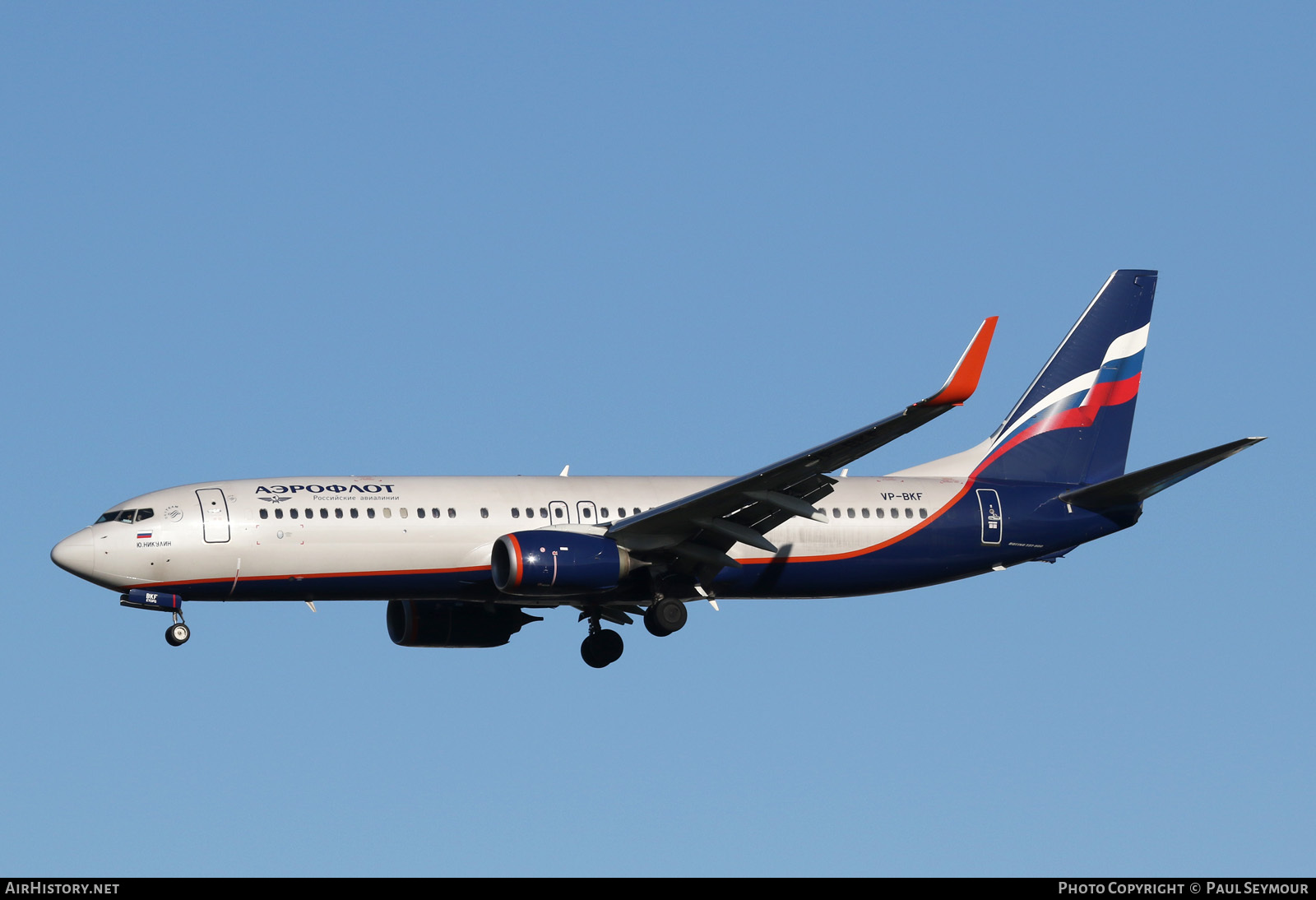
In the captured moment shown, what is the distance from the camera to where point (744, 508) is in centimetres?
4338

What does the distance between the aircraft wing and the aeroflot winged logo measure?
5.70 metres

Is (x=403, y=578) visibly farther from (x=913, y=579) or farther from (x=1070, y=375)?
(x=1070, y=375)

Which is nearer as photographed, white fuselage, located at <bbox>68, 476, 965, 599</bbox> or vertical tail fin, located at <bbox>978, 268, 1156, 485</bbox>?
white fuselage, located at <bbox>68, 476, 965, 599</bbox>

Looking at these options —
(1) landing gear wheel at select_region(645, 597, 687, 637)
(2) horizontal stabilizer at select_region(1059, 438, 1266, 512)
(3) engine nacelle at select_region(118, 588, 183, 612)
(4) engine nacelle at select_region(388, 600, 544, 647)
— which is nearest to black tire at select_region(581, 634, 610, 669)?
(4) engine nacelle at select_region(388, 600, 544, 647)

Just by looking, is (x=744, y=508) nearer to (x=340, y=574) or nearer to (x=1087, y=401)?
Result: (x=340, y=574)

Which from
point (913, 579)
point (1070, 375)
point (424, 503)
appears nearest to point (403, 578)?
point (424, 503)

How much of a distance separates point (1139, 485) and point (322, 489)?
2094 centimetres

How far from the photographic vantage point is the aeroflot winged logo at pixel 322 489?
43219 millimetres

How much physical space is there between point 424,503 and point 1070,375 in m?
19.4

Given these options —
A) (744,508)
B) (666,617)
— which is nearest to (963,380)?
(744,508)

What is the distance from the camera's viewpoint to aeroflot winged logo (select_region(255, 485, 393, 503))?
43.2m

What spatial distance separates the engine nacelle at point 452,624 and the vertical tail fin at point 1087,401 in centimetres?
1378

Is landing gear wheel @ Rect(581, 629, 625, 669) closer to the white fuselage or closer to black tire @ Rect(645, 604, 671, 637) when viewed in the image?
black tire @ Rect(645, 604, 671, 637)

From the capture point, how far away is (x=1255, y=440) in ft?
132
